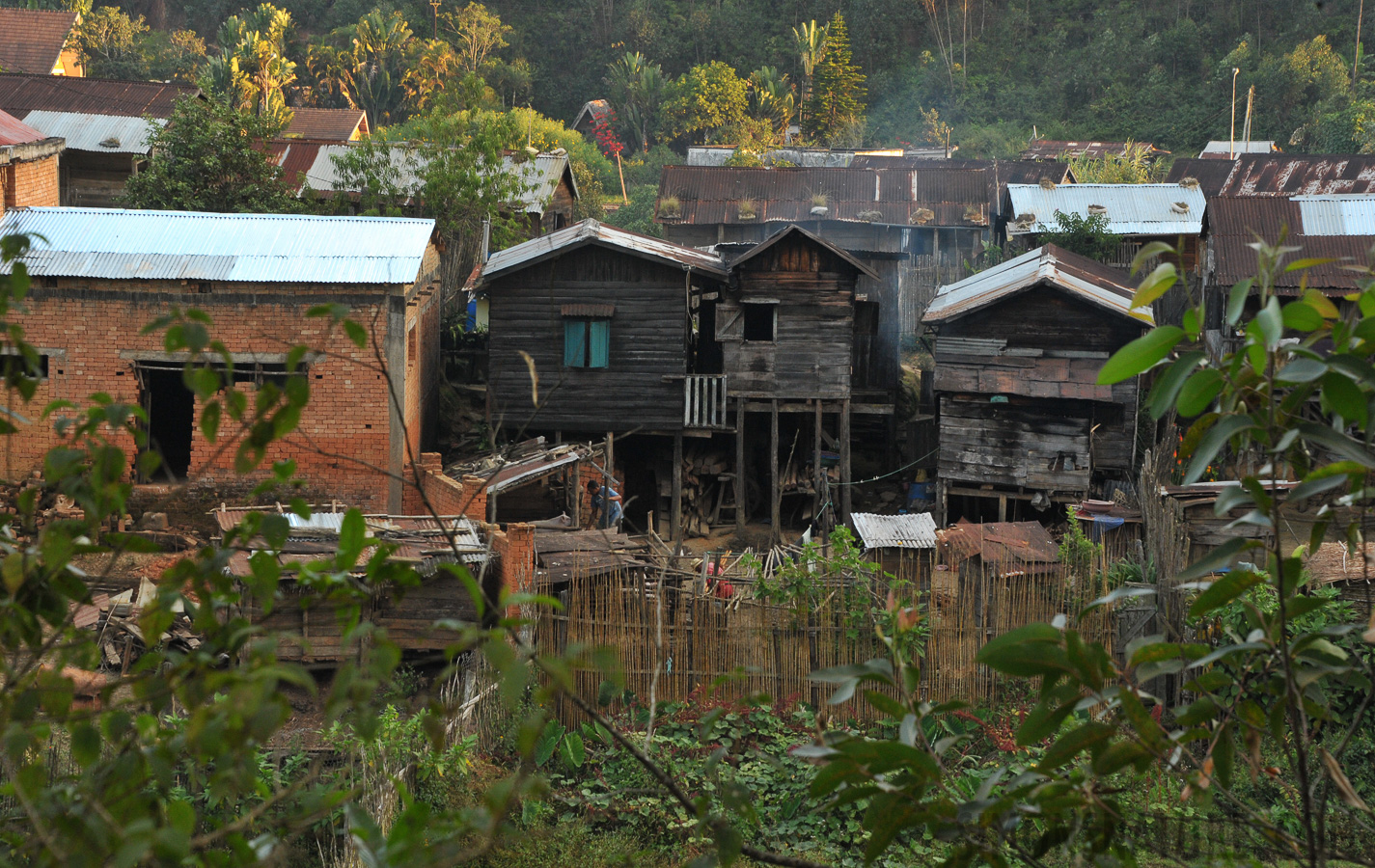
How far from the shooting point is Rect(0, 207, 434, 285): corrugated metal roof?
14.3m

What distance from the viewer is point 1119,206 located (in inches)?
992

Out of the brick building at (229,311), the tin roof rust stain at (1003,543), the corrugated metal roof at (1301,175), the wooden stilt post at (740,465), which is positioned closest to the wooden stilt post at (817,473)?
the wooden stilt post at (740,465)

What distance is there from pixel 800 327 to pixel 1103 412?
4.84 meters

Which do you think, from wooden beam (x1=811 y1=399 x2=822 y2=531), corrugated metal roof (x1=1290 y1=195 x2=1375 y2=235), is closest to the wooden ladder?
wooden beam (x1=811 y1=399 x2=822 y2=531)

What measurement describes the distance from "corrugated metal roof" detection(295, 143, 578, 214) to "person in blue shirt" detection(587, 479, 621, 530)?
9.77 metres

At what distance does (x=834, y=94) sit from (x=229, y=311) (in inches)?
1366

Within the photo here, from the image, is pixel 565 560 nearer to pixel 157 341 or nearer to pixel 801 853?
pixel 801 853

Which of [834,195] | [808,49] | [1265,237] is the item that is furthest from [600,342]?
[808,49]

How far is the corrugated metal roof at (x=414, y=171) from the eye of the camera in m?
24.0

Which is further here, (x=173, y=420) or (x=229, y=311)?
(x=173, y=420)

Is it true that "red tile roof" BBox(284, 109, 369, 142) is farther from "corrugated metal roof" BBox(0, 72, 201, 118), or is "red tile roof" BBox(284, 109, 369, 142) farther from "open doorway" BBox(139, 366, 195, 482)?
"open doorway" BBox(139, 366, 195, 482)

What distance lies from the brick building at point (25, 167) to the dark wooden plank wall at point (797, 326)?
1175 centimetres

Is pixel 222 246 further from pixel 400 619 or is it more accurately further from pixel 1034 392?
pixel 1034 392

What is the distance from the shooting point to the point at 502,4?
176 ft
